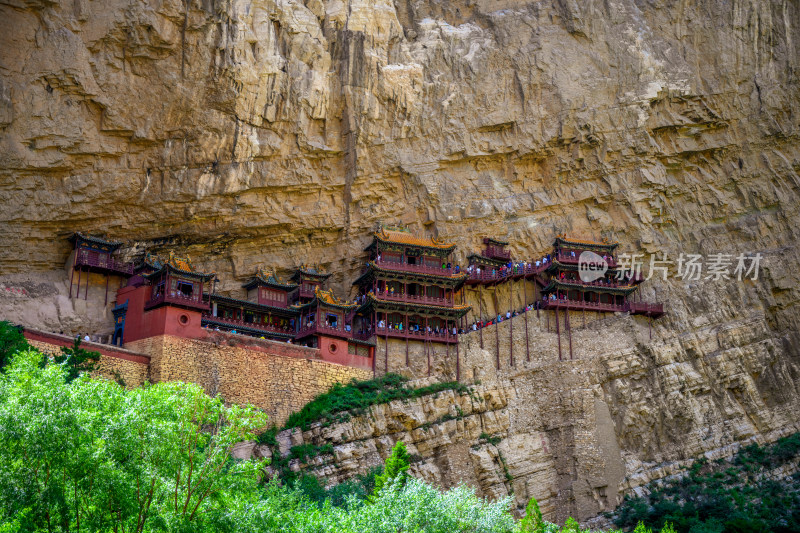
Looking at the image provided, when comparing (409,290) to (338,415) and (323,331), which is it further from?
(338,415)

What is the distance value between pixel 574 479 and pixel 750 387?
30.4ft

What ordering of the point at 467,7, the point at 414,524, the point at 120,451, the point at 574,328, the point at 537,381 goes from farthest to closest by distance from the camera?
the point at 467,7, the point at 574,328, the point at 537,381, the point at 414,524, the point at 120,451

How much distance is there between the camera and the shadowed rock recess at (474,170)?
37.2 meters

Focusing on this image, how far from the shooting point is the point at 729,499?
3450 centimetres

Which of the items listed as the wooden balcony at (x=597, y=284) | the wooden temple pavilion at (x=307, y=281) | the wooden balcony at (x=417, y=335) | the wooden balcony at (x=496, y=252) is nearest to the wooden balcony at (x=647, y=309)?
the wooden balcony at (x=597, y=284)

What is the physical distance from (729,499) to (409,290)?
16.1 m

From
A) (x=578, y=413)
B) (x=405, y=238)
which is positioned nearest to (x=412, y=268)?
(x=405, y=238)

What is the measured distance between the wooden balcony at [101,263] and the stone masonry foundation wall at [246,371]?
4.82m

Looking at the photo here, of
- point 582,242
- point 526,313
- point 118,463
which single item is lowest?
point 118,463

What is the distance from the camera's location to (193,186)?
3944 cm

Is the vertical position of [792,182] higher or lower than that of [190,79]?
lower

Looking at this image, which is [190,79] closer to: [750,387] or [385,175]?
[385,175]

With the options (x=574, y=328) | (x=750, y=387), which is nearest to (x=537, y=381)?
(x=574, y=328)

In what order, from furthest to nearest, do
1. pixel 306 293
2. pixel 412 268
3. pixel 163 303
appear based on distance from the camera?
pixel 412 268, pixel 306 293, pixel 163 303
